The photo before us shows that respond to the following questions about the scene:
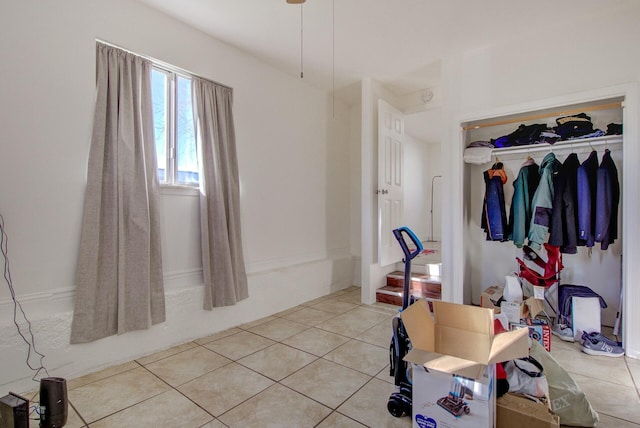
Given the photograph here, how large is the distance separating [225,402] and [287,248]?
2.05 meters

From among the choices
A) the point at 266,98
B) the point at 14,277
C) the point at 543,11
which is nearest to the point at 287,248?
the point at 266,98

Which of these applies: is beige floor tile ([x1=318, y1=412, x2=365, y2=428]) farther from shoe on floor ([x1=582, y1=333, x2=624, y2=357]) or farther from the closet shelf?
the closet shelf

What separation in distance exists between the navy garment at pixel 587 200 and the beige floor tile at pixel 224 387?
282 cm

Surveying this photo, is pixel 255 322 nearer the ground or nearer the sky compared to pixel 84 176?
nearer the ground

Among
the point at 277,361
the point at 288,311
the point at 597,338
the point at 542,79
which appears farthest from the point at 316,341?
the point at 542,79

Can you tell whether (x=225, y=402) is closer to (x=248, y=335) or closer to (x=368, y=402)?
(x=368, y=402)

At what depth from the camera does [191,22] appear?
107 inches

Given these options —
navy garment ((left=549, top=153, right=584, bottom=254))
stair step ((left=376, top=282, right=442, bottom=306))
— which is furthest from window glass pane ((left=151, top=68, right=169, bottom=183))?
navy garment ((left=549, top=153, right=584, bottom=254))

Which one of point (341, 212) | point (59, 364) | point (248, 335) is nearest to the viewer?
point (59, 364)

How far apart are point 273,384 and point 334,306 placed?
1.73 m

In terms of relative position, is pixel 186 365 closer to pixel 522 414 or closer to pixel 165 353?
pixel 165 353

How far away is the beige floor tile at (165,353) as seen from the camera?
94.4 inches

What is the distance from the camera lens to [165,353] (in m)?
2.52

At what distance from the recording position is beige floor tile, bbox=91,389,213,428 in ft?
5.47
